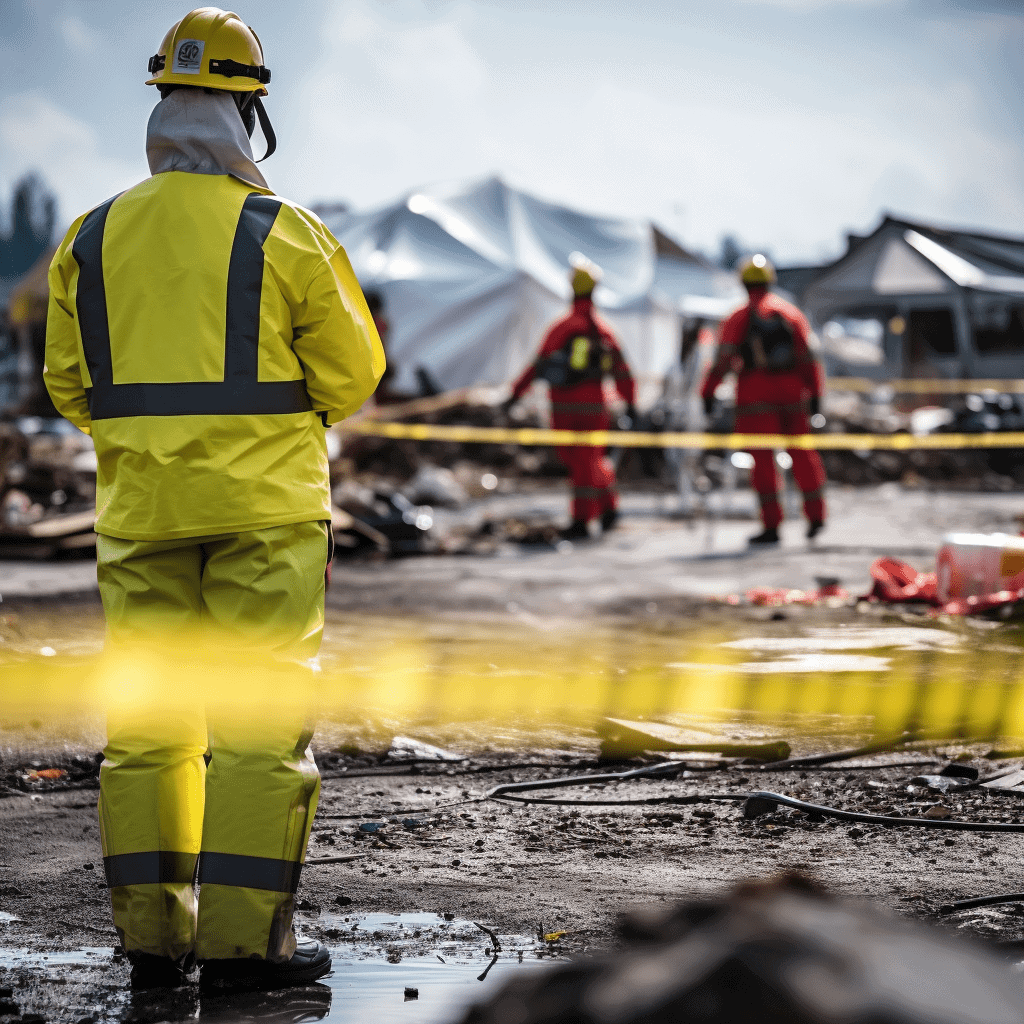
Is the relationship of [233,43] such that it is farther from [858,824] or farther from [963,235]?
[963,235]

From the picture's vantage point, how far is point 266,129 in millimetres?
3227

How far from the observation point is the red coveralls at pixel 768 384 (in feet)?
36.4

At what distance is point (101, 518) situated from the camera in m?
2.96

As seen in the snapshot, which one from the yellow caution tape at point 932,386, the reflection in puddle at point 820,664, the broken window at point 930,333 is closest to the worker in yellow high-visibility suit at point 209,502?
the reflection in puddle at point 820,664

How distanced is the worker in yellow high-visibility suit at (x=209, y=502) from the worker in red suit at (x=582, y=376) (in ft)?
29.1

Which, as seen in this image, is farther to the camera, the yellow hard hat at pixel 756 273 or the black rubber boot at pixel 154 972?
the yellow hard hat at pixel 756 273

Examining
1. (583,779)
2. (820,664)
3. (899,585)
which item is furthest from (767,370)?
(583,779)

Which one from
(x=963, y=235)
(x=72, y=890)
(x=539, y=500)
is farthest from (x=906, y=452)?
(x=72, y=890)

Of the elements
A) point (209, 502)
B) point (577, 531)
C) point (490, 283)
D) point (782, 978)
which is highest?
point (490, 283)

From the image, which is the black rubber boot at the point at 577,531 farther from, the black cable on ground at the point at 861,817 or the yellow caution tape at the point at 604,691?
the black cable on ground at the point at 861,817

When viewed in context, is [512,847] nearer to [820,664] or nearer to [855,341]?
[820,664]

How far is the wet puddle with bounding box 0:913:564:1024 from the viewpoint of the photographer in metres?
2.62

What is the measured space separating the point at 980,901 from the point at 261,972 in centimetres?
158

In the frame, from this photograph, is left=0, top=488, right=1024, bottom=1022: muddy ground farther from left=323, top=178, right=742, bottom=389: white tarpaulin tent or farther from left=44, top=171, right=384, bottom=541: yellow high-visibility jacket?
left=323, top=178, right=742, bottom=389: white tarpaulin tent
